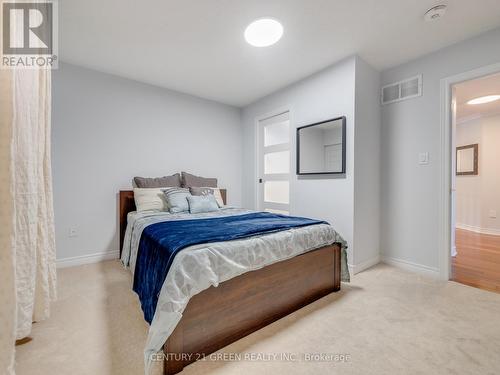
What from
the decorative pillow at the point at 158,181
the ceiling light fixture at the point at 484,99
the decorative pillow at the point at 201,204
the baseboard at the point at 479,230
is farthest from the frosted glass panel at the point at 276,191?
the baseboard at the point at 479,230

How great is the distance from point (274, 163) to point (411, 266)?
225 cm

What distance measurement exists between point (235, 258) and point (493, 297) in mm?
2316

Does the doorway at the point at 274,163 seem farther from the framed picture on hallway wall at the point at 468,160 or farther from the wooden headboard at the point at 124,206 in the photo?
the framed picture on hallway wall at the point at 468,160

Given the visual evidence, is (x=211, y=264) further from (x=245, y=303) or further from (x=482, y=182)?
(x=482, y=182)

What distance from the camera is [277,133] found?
3.73m

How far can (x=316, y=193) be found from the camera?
301cm

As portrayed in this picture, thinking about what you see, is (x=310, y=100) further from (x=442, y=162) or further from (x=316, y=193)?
(x=442, y=162)

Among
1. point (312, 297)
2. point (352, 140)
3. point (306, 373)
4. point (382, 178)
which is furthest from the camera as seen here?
point (382, 178)

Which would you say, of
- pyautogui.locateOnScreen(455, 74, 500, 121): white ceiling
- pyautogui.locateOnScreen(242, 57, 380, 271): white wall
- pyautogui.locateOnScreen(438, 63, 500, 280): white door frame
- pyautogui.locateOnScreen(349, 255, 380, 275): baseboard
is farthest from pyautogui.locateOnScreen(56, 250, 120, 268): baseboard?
pyautogui.locateOnScreen(455, 74, 500, 121): white ceiling

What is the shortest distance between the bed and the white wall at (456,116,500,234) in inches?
166

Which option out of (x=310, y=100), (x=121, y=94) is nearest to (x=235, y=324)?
(x=310, y=100)

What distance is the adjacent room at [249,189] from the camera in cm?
131

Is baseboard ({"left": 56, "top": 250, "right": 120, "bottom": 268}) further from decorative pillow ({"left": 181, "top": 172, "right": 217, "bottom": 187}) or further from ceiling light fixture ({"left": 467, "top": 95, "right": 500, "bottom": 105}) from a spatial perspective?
ceiling light fixture ({"left": 467, "top": 95, "right": 500, "bottom": 105})

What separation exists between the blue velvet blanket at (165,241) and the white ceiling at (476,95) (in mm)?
2894
